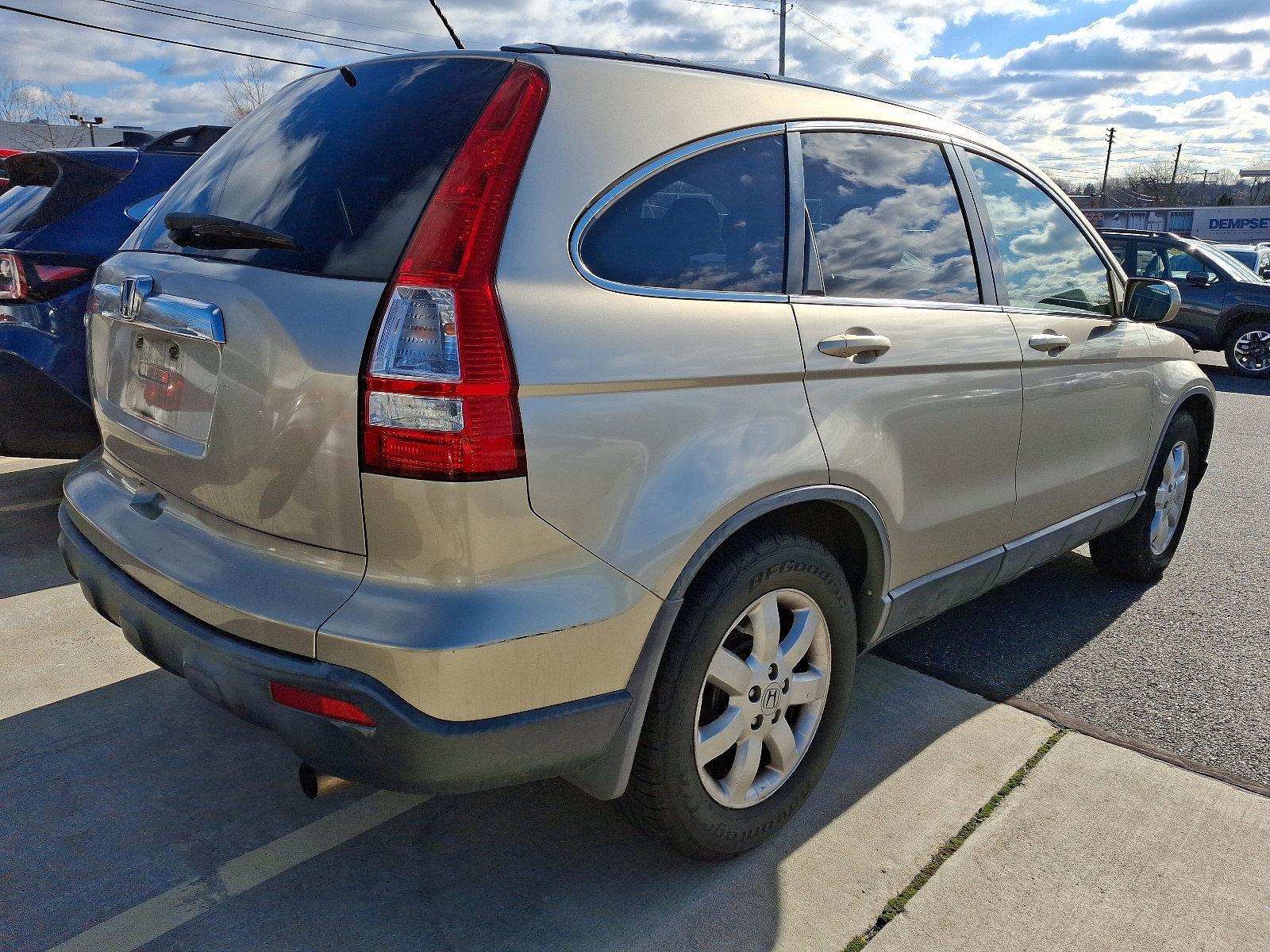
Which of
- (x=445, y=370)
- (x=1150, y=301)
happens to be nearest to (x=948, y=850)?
(x=445, y=370)

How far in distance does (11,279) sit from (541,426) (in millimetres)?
3521

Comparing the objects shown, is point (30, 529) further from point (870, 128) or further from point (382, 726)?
point (870, 128)

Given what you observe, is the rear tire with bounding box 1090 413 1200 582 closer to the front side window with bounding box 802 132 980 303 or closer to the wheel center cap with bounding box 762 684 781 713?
the front side window with bounding box 802 132 980 303


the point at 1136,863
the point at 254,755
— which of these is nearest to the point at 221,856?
the point at 254,755

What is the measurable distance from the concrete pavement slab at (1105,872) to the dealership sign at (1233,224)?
157ft

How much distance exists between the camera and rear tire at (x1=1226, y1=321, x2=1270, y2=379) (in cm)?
1240

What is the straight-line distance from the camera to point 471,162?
1895 mm

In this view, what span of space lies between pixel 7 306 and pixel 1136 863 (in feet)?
15.0

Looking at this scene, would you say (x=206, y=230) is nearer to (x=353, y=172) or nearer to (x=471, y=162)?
(x=353, y=172)

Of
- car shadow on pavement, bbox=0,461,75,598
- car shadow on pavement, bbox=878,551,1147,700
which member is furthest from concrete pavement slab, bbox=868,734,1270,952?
car shadow on pavement, bbox=0,461,75,598

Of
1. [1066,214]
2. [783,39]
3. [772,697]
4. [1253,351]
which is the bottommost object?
[1253,351]

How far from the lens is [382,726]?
1785 mm

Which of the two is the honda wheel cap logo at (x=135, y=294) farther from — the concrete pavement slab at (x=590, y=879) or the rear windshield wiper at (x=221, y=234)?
the concrete pavement slab at (x=590, y=879)

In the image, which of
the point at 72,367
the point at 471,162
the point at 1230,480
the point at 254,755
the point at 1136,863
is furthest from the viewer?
the point at 1230,480
